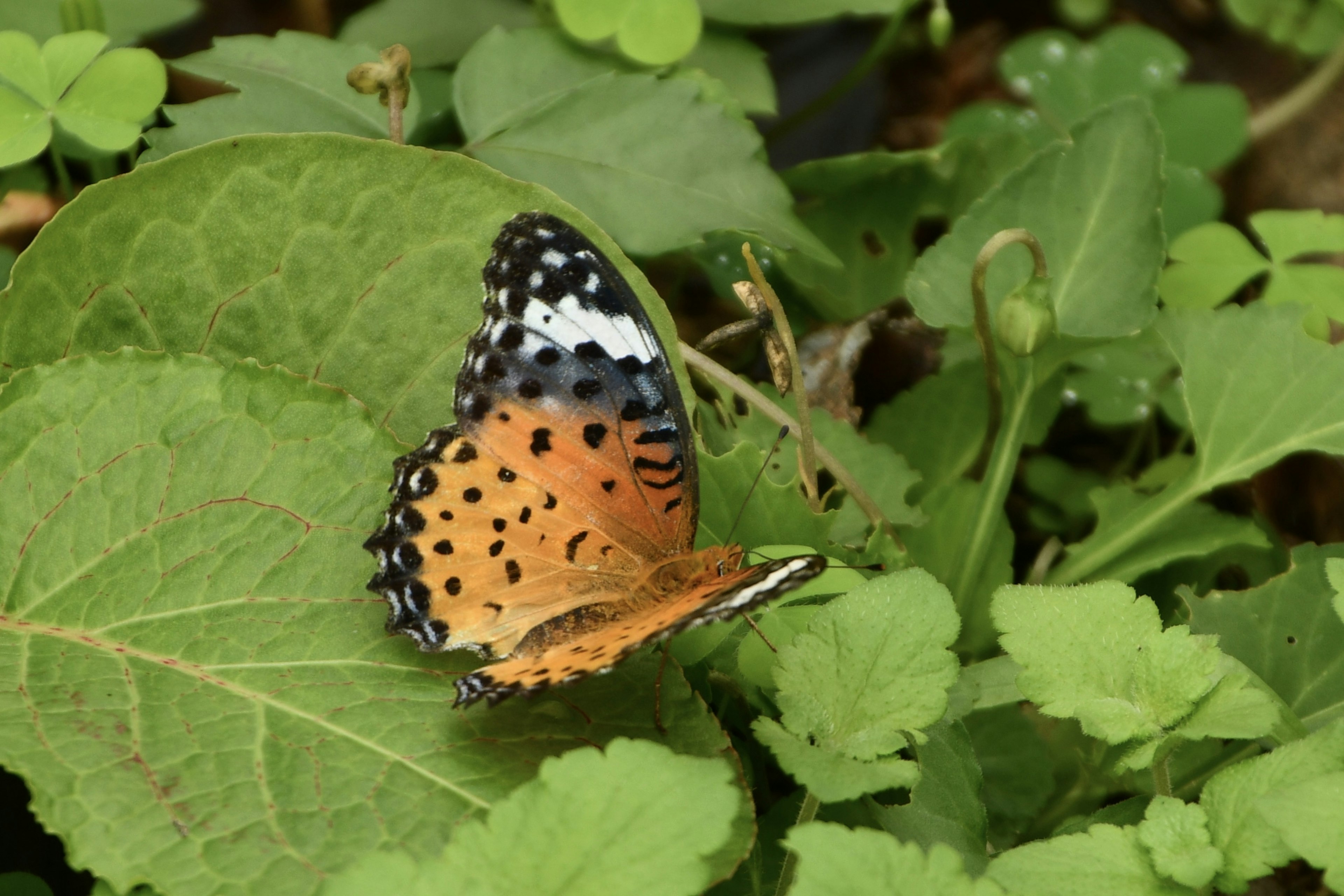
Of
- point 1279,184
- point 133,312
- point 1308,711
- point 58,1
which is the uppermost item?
point 58,1

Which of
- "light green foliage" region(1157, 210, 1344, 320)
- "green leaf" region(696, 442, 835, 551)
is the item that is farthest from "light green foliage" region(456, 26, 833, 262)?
"light green foliage" region(1157, 210, 1344, 320)

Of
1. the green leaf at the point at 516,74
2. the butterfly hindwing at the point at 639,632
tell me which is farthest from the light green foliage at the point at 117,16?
the butterfly hindwing at the point at 639,632

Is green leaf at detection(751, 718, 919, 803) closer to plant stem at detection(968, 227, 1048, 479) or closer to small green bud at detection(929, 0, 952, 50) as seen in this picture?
plant stem at detection(968, 227, 1048, 479)

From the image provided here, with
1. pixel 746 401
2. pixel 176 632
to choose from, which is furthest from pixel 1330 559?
pixel 176 632

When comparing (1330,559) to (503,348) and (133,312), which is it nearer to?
(503,348)

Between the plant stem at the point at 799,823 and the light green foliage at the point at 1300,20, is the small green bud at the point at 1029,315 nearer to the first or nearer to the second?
the plant stem at the point at 799,823

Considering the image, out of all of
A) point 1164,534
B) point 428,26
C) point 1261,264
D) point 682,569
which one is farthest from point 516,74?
point 1261,264
